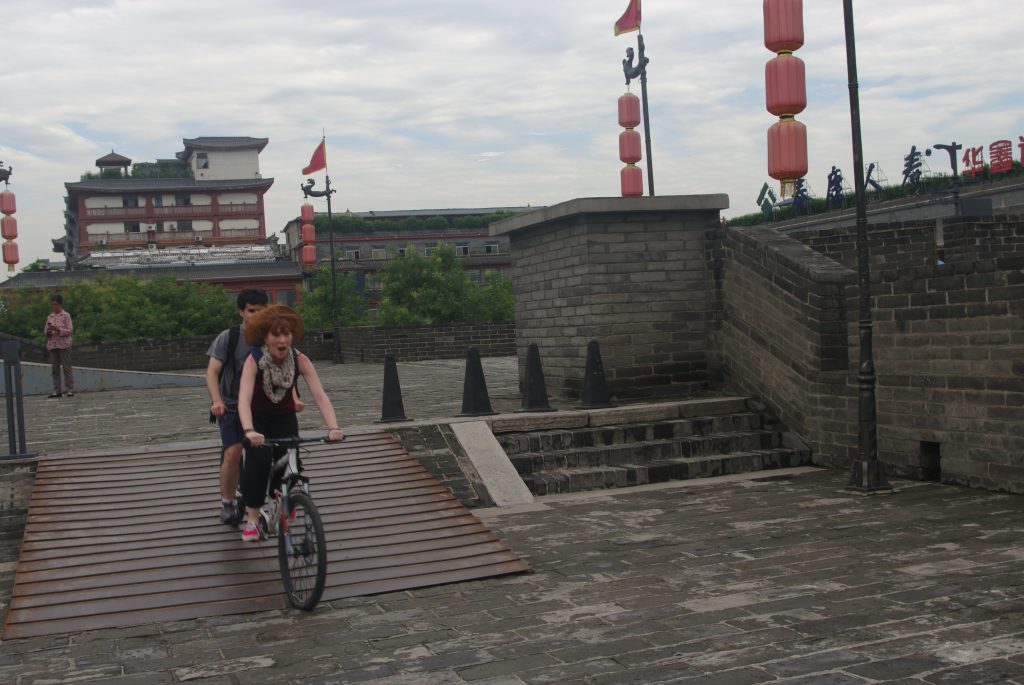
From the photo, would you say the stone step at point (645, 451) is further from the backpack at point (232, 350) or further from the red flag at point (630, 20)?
the red flag at point (630, 20)

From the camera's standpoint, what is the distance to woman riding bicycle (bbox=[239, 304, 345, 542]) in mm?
5910

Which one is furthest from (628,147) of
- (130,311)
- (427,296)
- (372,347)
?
(427,296)

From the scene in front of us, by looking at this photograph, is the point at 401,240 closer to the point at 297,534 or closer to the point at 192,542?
the point at 192,542

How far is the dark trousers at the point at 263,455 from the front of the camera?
605 cm

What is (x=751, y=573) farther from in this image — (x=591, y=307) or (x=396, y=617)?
(x=591, y=307)

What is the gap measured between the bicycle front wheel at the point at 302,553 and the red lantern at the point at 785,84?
24.4ft

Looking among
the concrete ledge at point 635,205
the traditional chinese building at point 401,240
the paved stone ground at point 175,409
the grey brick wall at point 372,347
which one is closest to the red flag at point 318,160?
the grey brick wall at point 372,347

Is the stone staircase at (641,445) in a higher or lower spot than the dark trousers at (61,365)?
lower

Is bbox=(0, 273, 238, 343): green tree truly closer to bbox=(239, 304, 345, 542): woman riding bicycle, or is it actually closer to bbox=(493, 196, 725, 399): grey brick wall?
bbox=(493, 196, 725, 399): grey brick wall

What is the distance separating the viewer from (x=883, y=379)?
30.4 ft

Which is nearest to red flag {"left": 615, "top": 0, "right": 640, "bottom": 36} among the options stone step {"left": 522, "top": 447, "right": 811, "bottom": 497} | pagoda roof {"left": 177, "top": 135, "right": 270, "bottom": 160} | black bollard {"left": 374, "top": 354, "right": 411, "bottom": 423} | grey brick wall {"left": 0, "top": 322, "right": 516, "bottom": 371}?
grey brick wall {"left": 0, "top": 322, "right": 516, "bottom": 371}

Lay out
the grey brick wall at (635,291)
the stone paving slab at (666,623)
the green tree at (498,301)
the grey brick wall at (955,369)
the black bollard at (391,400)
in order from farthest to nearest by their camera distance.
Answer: the green tree at (498,301) < the grey brick wall at (635,291) < the black bollard at (391,400) < the grey brick wall at (955,369) < the stone paving slab at (666,623)

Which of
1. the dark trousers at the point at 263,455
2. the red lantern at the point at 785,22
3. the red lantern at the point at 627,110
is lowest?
the dark trousers at the point at 263,455

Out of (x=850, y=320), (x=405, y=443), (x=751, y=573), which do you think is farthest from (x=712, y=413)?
(x=751, y=573)
